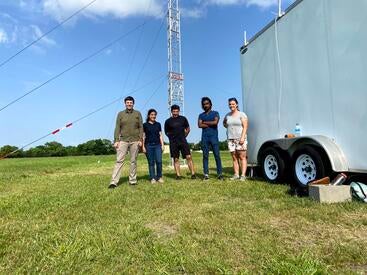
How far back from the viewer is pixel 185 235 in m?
4.07

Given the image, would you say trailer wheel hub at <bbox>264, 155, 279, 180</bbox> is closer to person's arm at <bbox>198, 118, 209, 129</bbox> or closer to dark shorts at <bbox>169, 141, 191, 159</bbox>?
person's arm at <bbox>198, 118, 209, 129</bbox>

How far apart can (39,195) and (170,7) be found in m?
13.4

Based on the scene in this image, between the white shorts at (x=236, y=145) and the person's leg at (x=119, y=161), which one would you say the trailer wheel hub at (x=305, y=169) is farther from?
the person's leg at (x=119, y=161)

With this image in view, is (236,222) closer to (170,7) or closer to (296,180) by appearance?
(296,180)

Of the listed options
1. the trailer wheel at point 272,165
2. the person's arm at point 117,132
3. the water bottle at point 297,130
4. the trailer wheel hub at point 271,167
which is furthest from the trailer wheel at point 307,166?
the person's arm at point 117,132

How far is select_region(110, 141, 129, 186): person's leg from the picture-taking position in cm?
848

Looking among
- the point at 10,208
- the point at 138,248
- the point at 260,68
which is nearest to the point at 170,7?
the point at 260,68

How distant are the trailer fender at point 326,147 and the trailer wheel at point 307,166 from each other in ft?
0.44

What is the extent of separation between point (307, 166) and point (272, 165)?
4.30 ft

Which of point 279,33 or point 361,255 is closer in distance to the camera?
point 361,255

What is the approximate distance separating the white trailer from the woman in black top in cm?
206

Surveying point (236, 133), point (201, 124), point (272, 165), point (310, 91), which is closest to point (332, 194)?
point (310, 91)

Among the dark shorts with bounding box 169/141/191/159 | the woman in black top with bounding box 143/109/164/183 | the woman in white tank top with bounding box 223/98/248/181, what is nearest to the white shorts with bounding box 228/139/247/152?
the woman in white tank top with bounding box 223/98/248/181

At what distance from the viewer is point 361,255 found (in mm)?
3281
